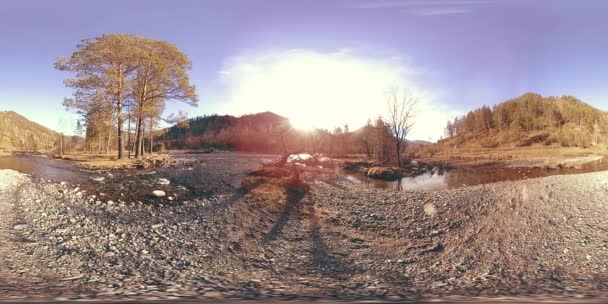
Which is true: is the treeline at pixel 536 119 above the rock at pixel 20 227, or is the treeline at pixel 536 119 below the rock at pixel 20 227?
above

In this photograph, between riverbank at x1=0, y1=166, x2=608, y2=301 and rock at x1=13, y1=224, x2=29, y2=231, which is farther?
rock at x1=13, y1=224, x2=29, y2=231

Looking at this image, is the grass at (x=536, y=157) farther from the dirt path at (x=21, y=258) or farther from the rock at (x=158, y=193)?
the dirt path at (x=21, y=258)

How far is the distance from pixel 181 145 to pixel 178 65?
105 metres

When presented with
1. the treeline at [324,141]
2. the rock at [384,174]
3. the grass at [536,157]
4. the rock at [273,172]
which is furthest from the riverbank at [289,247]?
the grass at [536,157]

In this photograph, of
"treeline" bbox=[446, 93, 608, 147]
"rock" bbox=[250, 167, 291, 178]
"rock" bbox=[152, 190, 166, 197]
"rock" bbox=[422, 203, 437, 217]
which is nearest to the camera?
"rock" bbox=[152, 190, 166, 197]

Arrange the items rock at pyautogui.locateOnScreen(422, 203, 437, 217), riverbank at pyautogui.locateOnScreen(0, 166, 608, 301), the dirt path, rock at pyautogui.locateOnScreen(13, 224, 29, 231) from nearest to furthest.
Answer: the dirt path < riverbank at pyautogui.locateOnScreen(0, 166, 608, 301) < rock at pyautogui.locateOnScreen(13, 224, 29, 231) < rock at pyautogui.locateOnScreen(422, 203, 437, 217)

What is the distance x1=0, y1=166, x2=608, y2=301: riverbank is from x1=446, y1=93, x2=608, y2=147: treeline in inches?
4125

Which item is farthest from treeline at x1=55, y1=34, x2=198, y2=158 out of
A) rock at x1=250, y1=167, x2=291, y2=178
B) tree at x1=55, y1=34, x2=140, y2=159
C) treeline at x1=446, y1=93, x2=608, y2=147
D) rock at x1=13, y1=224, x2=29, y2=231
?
treeline at x1=446, y1=93, x2=608, y2=147

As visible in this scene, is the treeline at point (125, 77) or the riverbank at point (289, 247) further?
the treeline at point (125, 77)

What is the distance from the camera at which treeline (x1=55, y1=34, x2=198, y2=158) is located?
27.9 meters

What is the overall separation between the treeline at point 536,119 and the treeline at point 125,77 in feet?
356

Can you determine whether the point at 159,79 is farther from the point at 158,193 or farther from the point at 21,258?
A: the point at 21,258

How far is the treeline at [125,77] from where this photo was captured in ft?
91.5

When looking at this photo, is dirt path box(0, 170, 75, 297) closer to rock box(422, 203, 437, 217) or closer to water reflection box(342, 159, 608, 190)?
rock box(422, 203, 437, 217)
